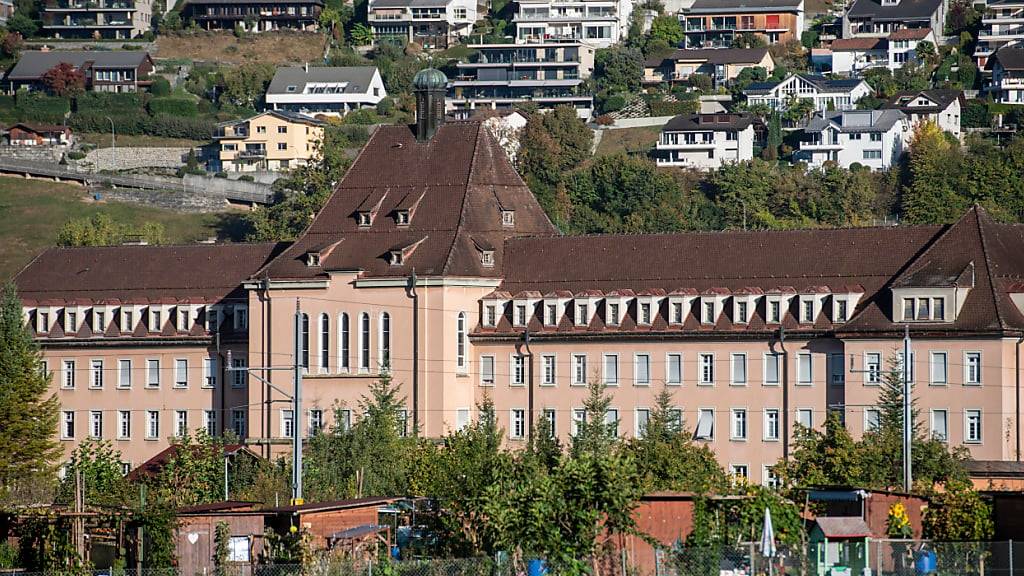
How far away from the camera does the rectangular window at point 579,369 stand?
10994 centimetres

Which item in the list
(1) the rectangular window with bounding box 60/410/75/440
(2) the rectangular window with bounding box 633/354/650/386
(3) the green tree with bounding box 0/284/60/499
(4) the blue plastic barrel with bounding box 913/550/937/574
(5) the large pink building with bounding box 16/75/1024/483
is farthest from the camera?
(1) the rectangular window with bounding box 60/410/75/440

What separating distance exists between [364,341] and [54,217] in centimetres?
8349

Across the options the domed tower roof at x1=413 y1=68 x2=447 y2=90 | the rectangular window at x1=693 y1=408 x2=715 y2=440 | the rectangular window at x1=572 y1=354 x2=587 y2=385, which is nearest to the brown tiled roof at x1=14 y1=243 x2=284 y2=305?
the domed tower roof at x1=413 y1=68 x2=447 y2=90

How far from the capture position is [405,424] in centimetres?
10681

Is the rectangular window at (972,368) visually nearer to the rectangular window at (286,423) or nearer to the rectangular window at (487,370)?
the rectangular window at (487,370)

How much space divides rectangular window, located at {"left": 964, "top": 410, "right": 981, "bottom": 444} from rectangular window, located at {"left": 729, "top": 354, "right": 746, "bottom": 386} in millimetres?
9597

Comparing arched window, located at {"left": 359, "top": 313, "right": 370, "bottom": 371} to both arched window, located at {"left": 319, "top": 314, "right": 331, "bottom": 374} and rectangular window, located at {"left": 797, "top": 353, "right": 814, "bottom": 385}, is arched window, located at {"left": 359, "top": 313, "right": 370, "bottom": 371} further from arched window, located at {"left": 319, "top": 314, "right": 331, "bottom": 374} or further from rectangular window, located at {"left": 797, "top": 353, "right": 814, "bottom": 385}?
rectangular window, located at {"left": 797, "top": 353, "right": 814, "bottom": 385}

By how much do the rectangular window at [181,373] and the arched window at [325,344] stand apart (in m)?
8.82

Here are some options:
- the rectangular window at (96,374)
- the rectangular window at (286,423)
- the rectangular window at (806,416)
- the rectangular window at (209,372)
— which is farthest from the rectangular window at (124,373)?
the rectangular window at (806,416)

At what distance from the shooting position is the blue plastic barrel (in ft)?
215

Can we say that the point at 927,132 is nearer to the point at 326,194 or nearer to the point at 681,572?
the point at 326,194

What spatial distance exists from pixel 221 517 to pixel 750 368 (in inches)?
1609

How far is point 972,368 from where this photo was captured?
102 metres

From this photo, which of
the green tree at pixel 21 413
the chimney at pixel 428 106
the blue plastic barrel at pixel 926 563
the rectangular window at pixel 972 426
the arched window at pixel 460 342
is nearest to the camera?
the blue plastic barrel at pixel 926 563
